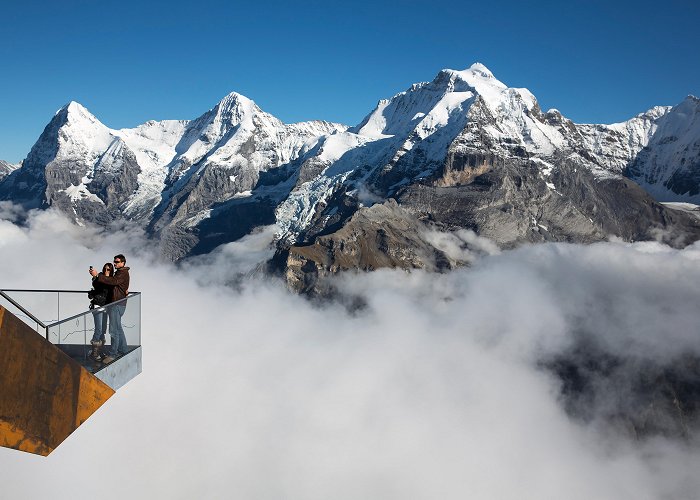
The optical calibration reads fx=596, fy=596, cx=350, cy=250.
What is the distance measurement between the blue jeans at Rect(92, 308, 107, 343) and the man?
0.65 ft

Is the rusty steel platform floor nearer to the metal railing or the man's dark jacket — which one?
the metal railing

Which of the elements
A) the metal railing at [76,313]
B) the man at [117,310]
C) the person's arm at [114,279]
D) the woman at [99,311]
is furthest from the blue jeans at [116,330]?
the person's arm at [114,279]

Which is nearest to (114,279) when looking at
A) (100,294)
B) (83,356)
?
(100,294)

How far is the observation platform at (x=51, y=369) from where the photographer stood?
13102mm

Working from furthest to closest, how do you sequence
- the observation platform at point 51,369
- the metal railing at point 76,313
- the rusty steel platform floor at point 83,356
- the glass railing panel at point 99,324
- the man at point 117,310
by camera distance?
the man at point 117,310 → the metal railing at point 76,313 → the rusty steel platform floor at point 83,356 → the glass railing panel at point 99,324 → the observation platform at point 51,369

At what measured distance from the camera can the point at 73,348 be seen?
18141 mm

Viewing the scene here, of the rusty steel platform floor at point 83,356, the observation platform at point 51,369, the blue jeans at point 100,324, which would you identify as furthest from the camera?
the blue jeans at point 100,324

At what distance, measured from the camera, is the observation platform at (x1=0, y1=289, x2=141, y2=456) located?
13102mm

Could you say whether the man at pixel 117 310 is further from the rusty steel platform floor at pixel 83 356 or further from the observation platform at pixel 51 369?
the rusty steel platform floor at pixel 83 356

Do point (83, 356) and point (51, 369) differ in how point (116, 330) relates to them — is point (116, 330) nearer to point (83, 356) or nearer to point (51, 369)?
point (83, 356)

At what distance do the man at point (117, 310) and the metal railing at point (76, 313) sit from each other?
0.36ft

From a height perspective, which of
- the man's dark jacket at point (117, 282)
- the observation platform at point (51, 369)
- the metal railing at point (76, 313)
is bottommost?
the observation platform at point (51, 369)

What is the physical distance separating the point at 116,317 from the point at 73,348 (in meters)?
1.73

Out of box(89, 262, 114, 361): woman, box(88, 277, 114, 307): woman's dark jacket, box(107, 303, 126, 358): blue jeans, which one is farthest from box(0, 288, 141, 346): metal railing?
box(88, 277, 114, 307): woman's dark jacket
